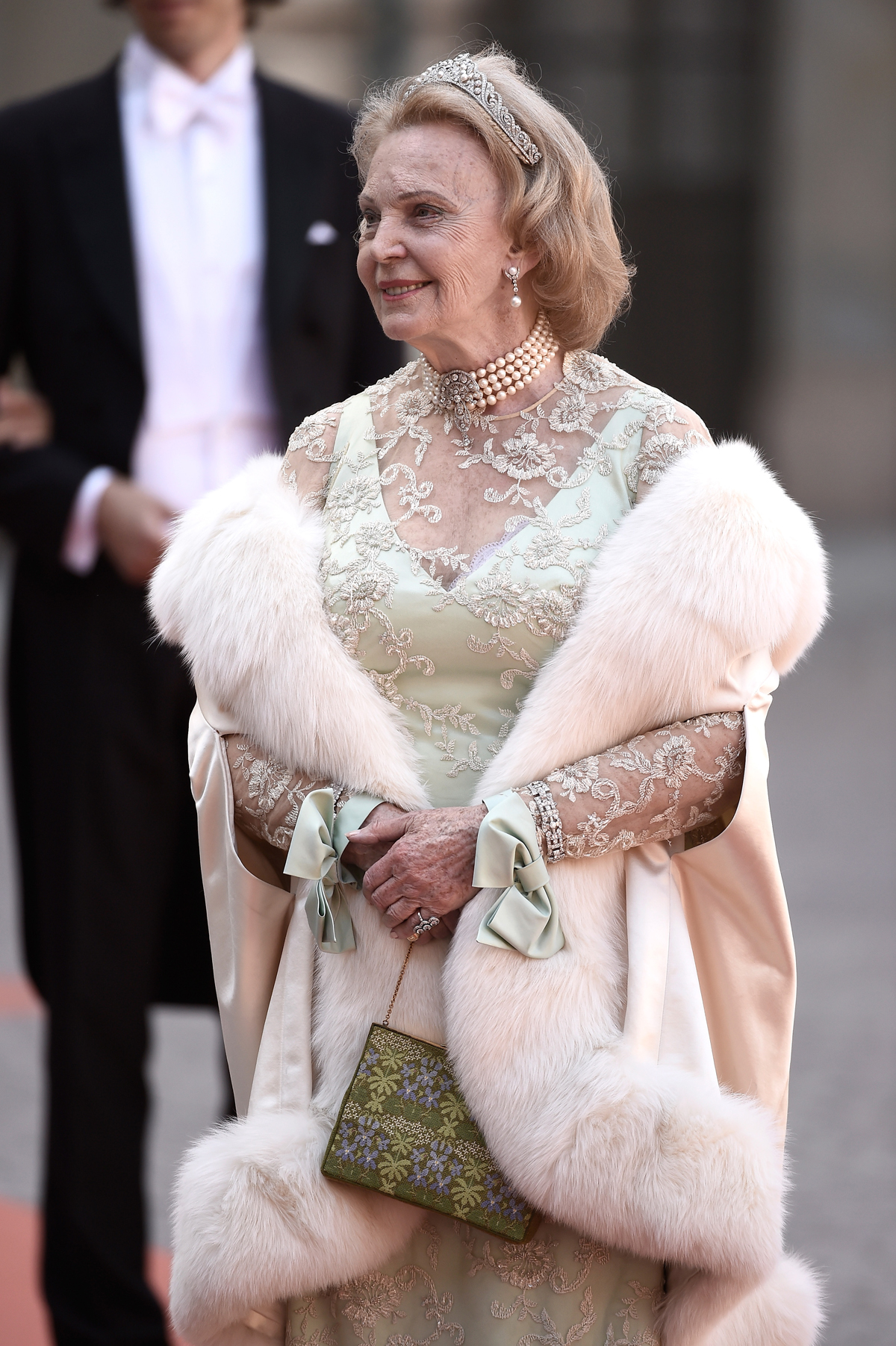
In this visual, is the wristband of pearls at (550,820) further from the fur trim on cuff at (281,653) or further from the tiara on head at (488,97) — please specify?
the tiara on head at (488,97)

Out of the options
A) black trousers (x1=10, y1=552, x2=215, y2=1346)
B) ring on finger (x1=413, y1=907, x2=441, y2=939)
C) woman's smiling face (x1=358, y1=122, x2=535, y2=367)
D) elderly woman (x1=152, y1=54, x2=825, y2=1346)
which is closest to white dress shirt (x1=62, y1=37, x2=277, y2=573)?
black trousers (x1=10, y1=552, x2=215, y2=1346)

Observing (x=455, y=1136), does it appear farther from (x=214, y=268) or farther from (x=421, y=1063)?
(x=214, y=268)

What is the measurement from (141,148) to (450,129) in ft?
4.14

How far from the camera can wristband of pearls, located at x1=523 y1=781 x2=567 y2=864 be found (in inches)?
75.3

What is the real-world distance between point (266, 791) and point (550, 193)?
0.79 meters

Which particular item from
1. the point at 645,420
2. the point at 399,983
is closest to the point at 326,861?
the point at 399,983

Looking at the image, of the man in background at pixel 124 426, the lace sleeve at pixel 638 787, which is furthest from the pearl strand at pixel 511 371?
the man in background at pixel 124 426

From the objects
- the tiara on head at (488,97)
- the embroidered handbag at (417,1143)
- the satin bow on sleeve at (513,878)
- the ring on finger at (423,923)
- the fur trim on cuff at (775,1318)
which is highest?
the tiara on head at (488,97)

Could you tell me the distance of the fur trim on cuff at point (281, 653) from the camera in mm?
2006

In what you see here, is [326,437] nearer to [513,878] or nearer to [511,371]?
[511,371]

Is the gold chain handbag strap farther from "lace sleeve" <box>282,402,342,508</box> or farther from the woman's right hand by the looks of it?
"lace sleeve" <box>282,402,342,508</box>

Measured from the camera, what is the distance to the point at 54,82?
35.7ft

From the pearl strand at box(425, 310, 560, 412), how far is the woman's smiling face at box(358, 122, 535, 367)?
0.04 meters

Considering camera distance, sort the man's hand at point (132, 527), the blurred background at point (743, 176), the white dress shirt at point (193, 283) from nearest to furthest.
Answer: the man's hand at point (132, 527) < the white dress shirt at point (193, 283) < the blurred background at point (743, 176)
